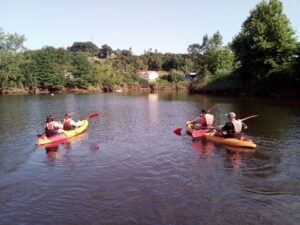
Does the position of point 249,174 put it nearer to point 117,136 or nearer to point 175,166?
point 175,166

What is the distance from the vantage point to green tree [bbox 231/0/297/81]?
5059cm

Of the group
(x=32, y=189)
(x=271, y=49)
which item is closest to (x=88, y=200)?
(x=32, y=189)

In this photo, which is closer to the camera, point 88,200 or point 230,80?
point 88,200

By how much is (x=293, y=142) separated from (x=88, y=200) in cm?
1234

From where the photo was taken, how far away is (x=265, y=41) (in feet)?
166

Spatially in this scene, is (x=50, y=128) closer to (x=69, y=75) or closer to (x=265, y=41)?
(x=265, y=41)

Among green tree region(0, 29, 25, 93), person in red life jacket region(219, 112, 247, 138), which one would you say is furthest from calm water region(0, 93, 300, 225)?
green tree region(0, 29, 25, 93)

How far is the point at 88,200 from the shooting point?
10.1 m

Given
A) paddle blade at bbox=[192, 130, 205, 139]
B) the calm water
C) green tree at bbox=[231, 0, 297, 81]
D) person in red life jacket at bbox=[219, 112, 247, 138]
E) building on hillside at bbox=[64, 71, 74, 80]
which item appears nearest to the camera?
the calm water

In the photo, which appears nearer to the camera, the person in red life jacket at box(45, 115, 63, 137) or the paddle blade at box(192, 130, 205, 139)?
the person in red life jacket at box(45, 115, 63, 137)

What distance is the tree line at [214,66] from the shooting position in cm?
5103

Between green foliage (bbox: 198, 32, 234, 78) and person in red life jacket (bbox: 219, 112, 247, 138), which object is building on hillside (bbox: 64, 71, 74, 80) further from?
person in red life jacket (bbox: 219, 112, 247, 138)

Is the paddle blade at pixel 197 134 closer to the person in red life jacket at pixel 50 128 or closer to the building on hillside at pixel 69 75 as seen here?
the person in red life jacket at pixel 50 128

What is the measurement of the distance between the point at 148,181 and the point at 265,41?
4457 centimetres
